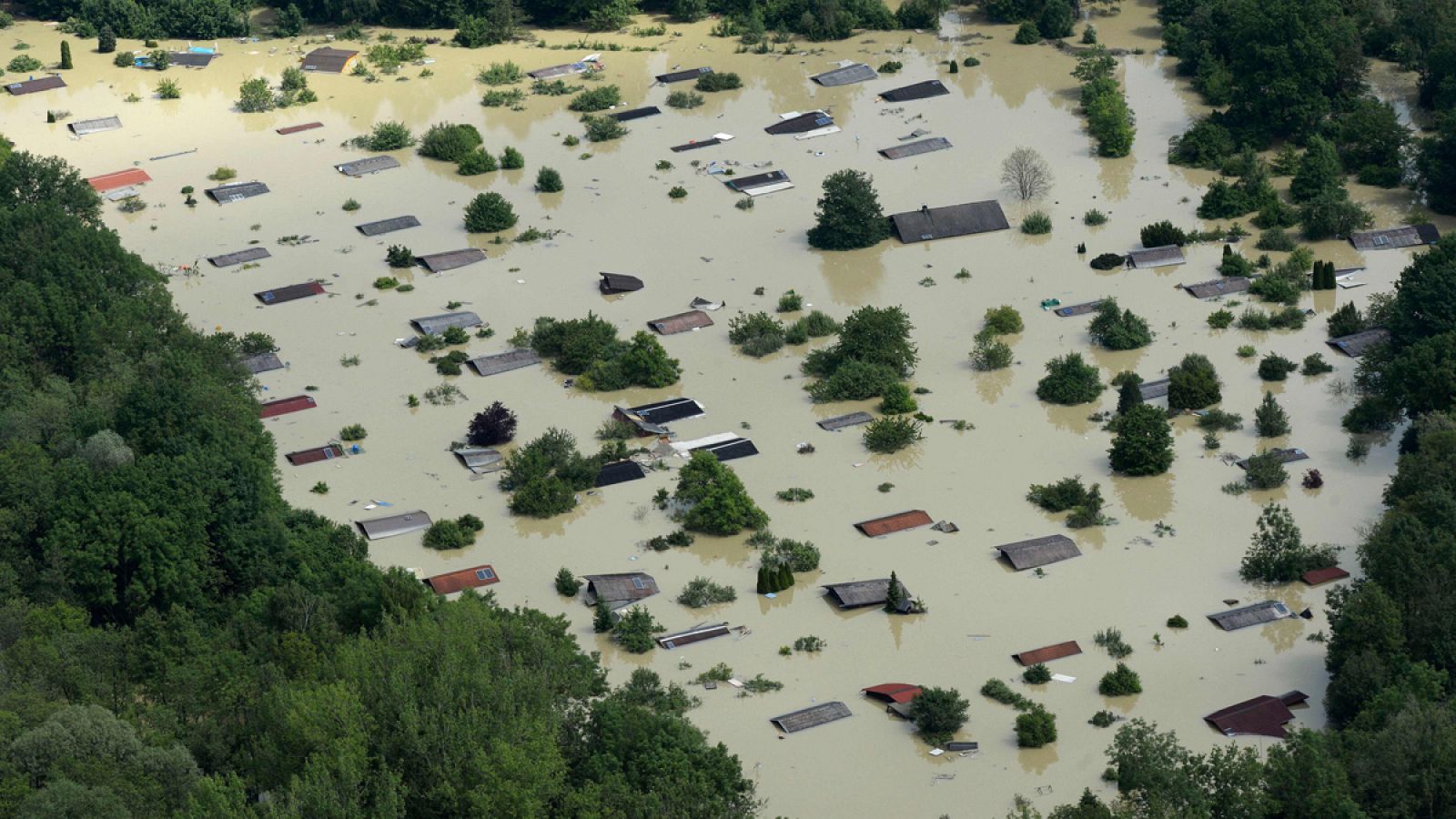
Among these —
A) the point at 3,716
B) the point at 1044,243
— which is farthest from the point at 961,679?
the point at 1044,243

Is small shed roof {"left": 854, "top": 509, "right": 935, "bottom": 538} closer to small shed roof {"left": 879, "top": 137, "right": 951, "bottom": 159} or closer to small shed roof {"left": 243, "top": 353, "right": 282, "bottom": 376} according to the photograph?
small shed roof {"left": 243, "top": 353, "right": 282, "bottom": 376}

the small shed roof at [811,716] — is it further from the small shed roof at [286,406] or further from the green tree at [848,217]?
the green tree at [848,217]

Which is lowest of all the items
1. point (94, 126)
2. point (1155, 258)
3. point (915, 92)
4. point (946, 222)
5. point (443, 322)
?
point (443, 322)

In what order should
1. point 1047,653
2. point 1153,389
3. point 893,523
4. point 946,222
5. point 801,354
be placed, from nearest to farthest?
point 1047,653, point 893,523, point 1153,389, point 801,354, point 946,222

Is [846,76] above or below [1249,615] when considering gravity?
above

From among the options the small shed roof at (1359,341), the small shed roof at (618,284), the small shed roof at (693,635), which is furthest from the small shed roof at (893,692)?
the small shed roof at (618,284)

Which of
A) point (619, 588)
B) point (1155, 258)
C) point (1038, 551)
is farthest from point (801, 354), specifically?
point (619, 588)

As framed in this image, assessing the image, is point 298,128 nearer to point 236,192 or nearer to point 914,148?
point 236,192

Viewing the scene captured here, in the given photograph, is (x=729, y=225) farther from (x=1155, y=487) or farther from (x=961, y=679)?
(x=961, y=679)
